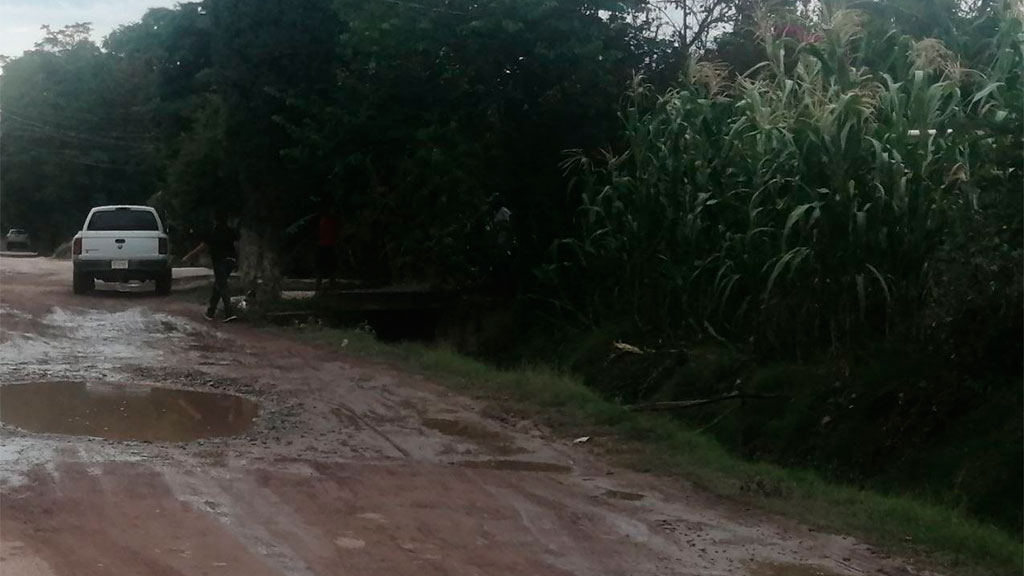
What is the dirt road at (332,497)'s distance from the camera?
617cm

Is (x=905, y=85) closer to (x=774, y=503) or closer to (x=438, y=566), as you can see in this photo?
(x=774, y=503)

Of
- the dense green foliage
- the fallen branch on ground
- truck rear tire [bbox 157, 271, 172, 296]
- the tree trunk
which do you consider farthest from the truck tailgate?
the fallen branch on ground

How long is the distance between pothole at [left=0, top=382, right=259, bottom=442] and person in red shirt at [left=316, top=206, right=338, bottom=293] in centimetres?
904

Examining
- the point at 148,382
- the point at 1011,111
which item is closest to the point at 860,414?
the point at 1011,111

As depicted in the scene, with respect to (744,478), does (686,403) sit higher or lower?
higher

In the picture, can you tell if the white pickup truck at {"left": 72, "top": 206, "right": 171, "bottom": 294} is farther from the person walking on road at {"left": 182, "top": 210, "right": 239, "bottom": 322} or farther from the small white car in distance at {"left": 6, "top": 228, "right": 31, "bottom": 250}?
the small white car in distance at {"left": 6, "top": 228, "right": 31, "bottom": 250}

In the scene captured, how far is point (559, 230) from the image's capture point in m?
17.3

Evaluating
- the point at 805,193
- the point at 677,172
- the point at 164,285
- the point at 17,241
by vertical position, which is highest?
the point at 677,172

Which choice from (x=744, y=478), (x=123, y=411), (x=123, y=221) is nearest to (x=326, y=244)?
(x=123, y=221)

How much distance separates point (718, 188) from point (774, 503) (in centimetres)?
471

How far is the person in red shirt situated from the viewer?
2059cm

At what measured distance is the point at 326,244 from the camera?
2081 cm

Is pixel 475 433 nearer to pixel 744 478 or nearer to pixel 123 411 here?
pixel 744 478

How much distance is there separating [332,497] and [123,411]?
376 cm
